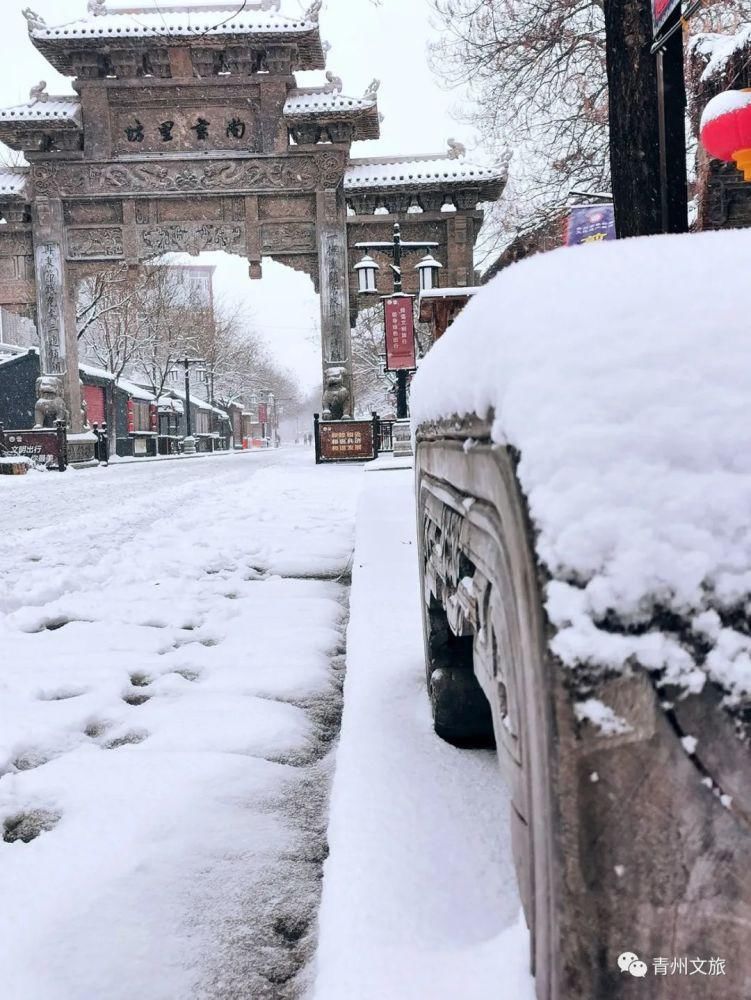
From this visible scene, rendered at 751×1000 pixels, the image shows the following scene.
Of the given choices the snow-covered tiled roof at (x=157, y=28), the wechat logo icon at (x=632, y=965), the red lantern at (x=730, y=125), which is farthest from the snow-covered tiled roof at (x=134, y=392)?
the wechat logo icon at (x=632, y=965)

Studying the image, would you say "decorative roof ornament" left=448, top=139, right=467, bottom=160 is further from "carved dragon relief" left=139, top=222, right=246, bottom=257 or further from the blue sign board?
the blue sign board

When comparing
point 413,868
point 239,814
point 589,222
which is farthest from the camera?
point 589,222

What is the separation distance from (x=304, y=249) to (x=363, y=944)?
18204 millimetres

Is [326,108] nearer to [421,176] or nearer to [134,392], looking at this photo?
[421,176]

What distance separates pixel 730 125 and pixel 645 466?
18.9 ft

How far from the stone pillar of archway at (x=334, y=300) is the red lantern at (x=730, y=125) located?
496 inches

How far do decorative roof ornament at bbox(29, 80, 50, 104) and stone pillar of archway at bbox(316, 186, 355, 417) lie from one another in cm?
701

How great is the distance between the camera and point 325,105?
666 inches

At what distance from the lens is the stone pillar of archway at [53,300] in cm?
1731

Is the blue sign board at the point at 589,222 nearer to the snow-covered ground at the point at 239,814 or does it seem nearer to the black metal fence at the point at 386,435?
the snow-covered ground at the point at 239,814

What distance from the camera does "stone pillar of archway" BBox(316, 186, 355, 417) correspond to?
17438 mm

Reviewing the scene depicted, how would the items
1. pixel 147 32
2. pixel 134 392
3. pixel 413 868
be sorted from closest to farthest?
pixel 413 868 < pixel 147 32 < pixel 134 392

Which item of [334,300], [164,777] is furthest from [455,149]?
[164,777]

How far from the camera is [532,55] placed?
9578 millimetres
